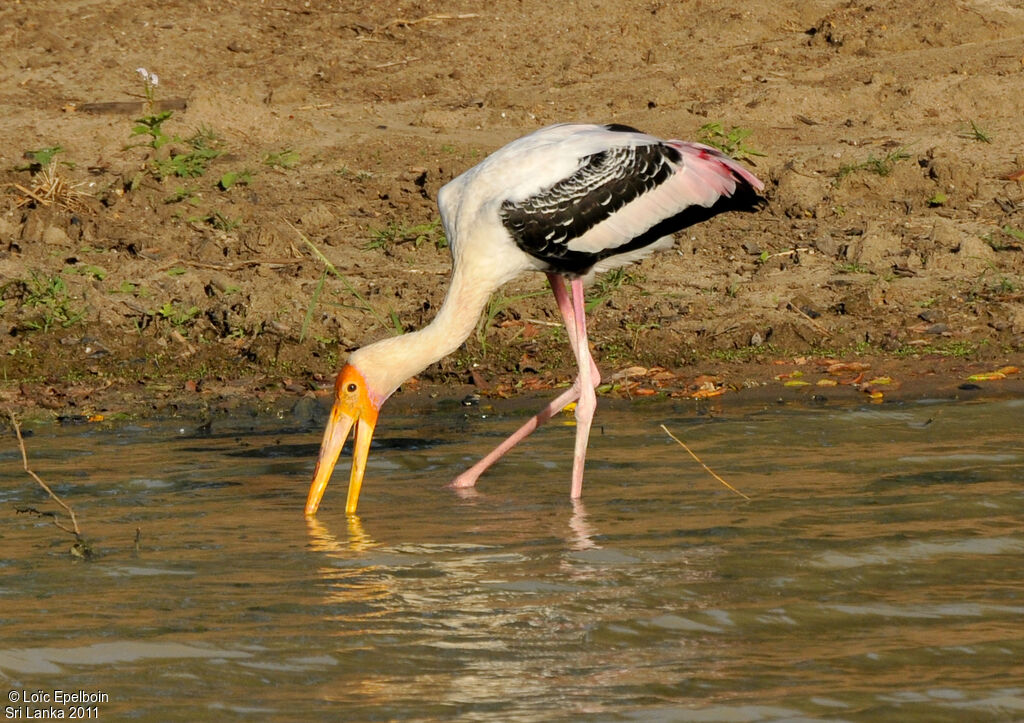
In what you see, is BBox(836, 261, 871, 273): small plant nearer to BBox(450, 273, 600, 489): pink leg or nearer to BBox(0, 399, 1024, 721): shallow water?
BBox(0, 399, 1024, 721): shallow water

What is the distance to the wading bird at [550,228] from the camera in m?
5.81

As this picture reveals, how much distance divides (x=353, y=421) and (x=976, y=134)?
17.1 ft

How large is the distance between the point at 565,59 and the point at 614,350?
4.05m

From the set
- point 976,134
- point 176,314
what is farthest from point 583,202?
point 976,134

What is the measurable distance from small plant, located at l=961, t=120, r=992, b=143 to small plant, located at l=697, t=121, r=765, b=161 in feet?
4.25

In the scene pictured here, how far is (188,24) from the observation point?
39.4ft

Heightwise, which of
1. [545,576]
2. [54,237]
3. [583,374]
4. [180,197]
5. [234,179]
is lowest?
[545,576]

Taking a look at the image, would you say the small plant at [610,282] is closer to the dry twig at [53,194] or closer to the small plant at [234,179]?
the small plant at [234,179]

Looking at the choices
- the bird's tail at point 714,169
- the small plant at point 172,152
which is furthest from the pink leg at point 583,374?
the small plant at point 172,152

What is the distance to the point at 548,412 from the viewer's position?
21.1 ft

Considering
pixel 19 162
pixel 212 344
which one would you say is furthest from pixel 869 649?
pixel 19 162

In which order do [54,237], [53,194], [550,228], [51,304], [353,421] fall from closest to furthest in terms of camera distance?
[353,421] < [550,228] < [51,304] < [54,237] < [53,194]

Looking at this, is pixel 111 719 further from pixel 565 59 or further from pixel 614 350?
pixel 565 59

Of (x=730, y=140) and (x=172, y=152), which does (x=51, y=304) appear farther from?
(x=730, y=140)
